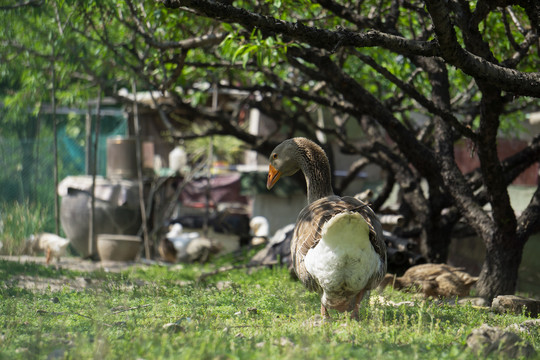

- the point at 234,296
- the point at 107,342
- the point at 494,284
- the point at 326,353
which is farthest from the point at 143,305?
the point at 494,284

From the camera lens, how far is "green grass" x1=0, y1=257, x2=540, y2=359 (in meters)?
3.51

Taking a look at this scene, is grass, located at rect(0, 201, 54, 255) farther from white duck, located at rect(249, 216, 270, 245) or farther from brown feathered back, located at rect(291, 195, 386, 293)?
brown feathered back, located at rect(291, 195, 386, 293)

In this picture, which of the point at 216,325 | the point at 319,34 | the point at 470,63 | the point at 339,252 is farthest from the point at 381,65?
the point at 216,325

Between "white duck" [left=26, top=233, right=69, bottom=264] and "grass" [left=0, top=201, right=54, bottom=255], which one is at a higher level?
"grass" [left=0, top=201, right=54, bottom=255]

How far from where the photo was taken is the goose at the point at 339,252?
4531 millimetres

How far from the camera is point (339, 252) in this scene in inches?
181

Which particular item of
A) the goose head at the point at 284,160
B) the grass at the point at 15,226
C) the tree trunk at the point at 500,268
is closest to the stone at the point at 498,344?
the goose head at the point at 284,160

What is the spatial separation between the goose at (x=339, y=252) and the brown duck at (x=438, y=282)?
6.87 ft

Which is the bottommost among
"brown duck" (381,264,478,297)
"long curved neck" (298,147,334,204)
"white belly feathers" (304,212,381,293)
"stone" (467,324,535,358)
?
"brown duck" (381,264,478,297)

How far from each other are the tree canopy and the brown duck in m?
0.36

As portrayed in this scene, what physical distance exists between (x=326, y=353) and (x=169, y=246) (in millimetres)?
9019

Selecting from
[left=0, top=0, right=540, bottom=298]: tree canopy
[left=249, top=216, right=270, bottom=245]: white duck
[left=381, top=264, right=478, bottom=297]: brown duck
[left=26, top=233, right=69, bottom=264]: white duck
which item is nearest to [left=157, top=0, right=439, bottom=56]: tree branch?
[left=0, top=0, right=540, bottom=298]: tree canopy

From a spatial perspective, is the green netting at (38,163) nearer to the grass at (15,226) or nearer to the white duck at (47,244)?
the white duck at (47,244)

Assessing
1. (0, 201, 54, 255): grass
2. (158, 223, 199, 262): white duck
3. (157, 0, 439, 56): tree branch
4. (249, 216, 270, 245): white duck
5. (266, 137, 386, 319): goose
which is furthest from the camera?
(249, 216, 270, 245): white duck
